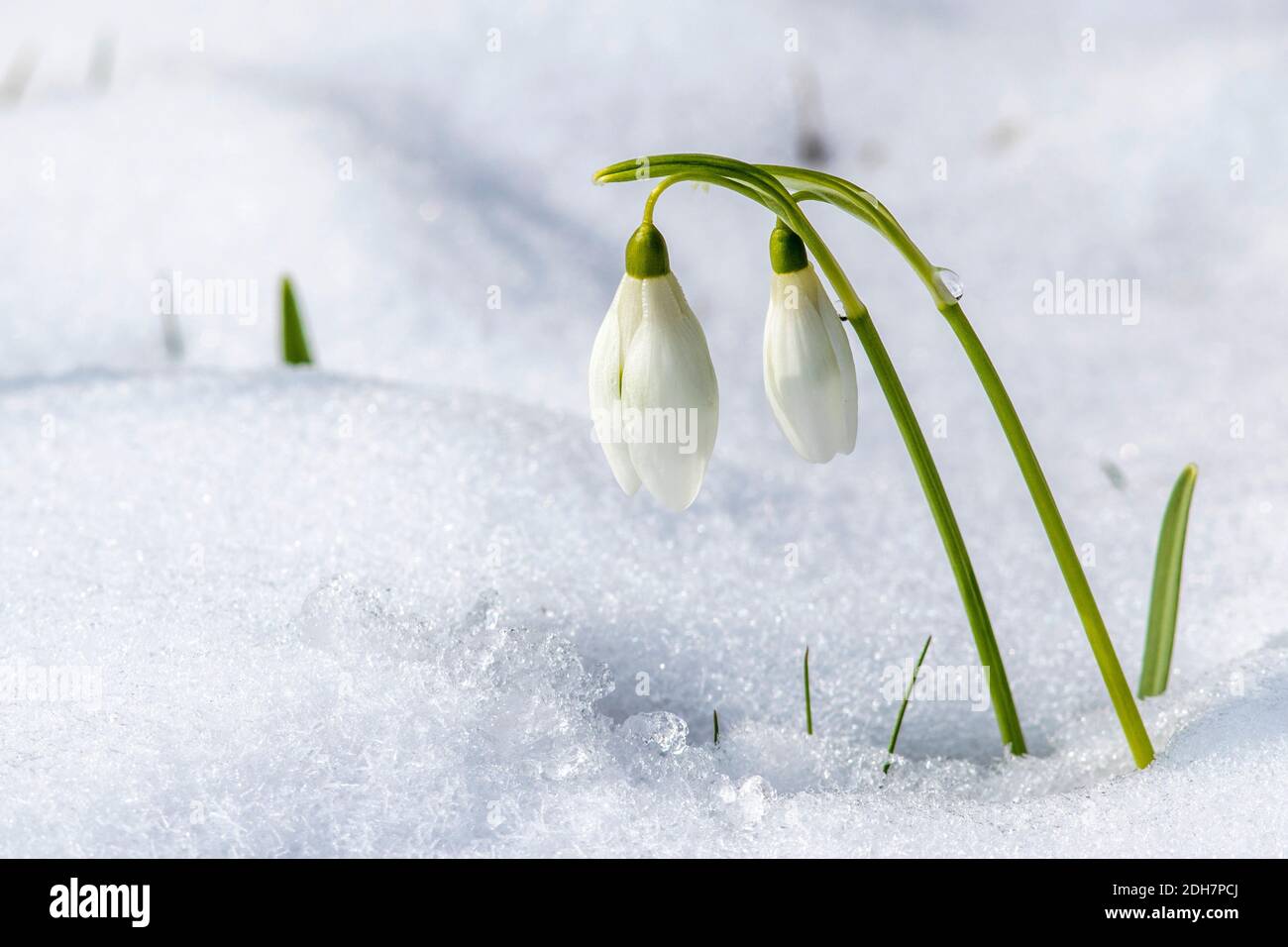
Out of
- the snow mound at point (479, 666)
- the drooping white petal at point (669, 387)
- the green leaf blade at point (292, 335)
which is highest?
the green leaf blade at point (292, 335)

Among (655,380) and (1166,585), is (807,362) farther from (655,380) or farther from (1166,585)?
(1166,585)

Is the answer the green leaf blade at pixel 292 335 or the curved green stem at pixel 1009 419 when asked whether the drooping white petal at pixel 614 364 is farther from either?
the green leaf blade at pixel 292 335

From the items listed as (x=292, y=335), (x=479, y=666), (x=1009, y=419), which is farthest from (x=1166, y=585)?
(x=292, y=335)

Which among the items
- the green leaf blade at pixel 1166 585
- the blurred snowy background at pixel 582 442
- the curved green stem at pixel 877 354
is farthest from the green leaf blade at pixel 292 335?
the green leaf blade at pixel 1166 585

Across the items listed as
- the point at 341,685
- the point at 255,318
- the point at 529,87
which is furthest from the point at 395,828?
the point at 529,87

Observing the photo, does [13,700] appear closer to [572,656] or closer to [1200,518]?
[572,656]

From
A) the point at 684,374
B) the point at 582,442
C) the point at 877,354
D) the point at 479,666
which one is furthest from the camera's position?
the point at 582,442

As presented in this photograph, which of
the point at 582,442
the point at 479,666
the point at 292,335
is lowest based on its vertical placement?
the point at 479,666
